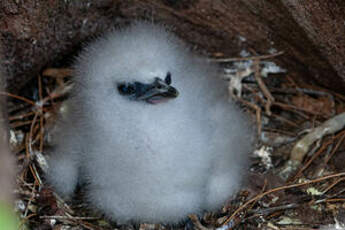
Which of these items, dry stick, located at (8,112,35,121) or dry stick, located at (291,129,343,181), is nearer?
dry stick, located at (291,129,343,181)

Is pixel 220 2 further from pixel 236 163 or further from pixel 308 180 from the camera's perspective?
pixel 308 180

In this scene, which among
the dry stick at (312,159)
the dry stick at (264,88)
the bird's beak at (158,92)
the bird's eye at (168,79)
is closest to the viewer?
the bird's beak at (158,92)

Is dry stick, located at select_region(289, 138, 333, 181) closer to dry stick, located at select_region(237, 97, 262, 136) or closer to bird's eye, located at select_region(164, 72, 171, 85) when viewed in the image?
dry stick, located at select_region(237, 97, 262, 136)

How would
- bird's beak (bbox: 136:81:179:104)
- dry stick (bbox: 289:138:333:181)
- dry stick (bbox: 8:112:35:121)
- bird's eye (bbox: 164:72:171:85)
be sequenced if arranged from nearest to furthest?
bird's beak (bbox: 136:81:179:104), bird's eye (bbox: 164:72:171:85), dry stick (bbox: 289:138:333:181), dry stick (bbox: 8:112:35:121)

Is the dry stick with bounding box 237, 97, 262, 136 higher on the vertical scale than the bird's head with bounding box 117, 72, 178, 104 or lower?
lower

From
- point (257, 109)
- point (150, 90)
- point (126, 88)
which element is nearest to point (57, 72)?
point (126, 88)

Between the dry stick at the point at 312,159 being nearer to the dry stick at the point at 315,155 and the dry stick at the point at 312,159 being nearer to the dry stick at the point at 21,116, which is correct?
the dry stick at the point at 315,155

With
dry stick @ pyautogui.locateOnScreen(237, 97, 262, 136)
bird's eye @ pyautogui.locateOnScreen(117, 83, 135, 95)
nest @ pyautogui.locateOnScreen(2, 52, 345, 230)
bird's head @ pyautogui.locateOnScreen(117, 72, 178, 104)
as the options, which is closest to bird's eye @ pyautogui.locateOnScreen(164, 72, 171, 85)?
bird's head @ pyautogui.locateOnScreen(117, 72, 178, 104)

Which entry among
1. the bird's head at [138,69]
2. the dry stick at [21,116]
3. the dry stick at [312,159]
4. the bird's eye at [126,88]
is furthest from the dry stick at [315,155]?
the dry stick at [21,116]
